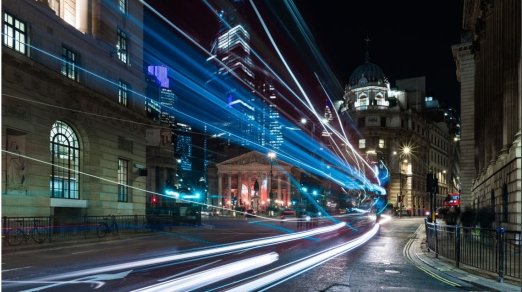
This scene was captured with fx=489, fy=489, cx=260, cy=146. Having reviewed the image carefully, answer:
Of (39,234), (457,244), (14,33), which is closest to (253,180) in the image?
(14,33)

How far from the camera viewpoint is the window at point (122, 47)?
124 ft

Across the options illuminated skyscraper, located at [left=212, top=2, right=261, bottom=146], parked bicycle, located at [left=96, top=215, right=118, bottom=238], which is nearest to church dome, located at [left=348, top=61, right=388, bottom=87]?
illuminated skyscraper, located at [left=212, top=2, right=261, bottom=146]

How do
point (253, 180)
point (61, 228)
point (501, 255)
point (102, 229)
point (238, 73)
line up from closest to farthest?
point (501, 255) → point (61, 228) → point (102, 229) → point (253, 180) → point (238, 73)

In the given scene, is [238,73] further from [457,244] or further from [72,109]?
[457,244]

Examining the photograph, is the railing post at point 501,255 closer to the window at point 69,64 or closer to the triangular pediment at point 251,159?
the window at point 69,64

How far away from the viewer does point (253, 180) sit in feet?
433

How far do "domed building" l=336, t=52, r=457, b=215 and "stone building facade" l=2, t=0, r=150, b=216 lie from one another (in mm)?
75086

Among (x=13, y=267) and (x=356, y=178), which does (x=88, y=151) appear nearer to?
(x=13, y=267)

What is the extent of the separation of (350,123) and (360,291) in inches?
4238

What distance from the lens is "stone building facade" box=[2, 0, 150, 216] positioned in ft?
81.7

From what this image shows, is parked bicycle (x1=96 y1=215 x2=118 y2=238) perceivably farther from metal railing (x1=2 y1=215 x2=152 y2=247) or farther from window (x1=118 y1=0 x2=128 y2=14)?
window (x1=118 y1=0 x2=128 y2=14)

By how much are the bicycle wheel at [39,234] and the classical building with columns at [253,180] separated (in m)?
103

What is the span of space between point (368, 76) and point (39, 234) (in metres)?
106

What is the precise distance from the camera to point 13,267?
14.1 m
